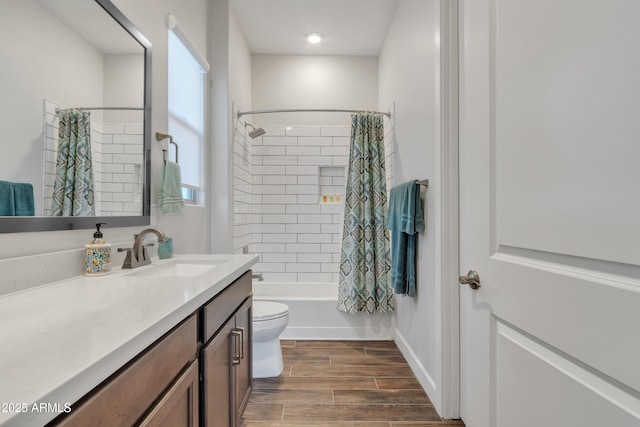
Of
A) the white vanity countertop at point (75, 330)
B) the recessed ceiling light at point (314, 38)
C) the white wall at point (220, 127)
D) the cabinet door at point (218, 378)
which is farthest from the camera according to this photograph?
the recessed ceiling light at point (314, 38)

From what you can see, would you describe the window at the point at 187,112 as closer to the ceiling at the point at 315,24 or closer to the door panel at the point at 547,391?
the ceiling at the point at 315,24

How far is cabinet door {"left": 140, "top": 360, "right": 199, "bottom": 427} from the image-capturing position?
2.14ft

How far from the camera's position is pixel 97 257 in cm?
111

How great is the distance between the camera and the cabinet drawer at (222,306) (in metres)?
0.94

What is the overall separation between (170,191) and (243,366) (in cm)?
97

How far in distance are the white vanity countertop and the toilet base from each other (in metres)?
1.19

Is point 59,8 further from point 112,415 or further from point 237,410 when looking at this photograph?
point 237,410

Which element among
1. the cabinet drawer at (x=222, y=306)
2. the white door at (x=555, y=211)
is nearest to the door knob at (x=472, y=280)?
the white door at (x=555, y=211)

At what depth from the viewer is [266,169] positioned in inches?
135

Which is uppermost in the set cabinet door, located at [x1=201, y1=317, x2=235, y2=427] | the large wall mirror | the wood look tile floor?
the large wall mirror

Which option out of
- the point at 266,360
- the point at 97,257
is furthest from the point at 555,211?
the point at 266,360

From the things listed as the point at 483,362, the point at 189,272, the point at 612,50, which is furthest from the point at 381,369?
the point at 612,50

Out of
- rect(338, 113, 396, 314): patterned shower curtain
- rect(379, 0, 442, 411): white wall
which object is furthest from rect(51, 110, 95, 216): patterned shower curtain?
rect(338, 113, 396, 314): patterned shower curtain

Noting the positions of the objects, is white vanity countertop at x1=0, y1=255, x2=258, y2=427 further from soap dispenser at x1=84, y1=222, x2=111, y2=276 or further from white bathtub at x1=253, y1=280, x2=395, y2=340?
white bathtub at x1=253, y1=280, x2=395, y2=340
